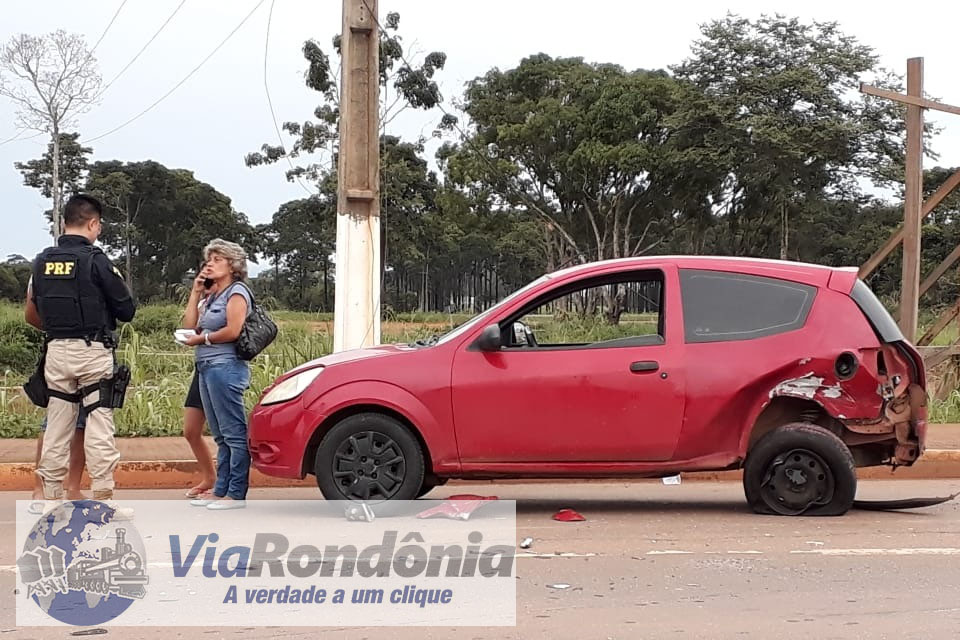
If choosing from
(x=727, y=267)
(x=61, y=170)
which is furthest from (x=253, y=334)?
(x=61, y=170)

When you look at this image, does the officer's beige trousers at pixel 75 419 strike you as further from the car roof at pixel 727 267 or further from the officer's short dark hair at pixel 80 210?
the car roof at pixel 727 267

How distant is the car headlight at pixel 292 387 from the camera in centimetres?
696

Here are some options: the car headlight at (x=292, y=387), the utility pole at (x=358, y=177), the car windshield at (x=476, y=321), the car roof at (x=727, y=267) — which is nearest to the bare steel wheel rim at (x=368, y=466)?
the car headlight at (x=292, y=387)

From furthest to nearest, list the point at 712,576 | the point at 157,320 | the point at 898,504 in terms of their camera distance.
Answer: the point at 157,320
the point at 898,504
the point at 712,576

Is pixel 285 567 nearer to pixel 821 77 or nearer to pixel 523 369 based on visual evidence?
pixel 523 369

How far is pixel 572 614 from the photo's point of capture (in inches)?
191

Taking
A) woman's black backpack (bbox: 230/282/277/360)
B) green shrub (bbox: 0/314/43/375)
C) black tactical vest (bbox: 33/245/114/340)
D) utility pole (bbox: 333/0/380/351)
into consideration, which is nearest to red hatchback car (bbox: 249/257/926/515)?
woman's black backpack (bbox: 230/282/277/360)

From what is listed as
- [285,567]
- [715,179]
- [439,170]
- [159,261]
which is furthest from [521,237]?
[285,567]

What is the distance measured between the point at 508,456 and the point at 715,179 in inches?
1175

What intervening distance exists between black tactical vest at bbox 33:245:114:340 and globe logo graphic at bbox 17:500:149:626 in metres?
1.10

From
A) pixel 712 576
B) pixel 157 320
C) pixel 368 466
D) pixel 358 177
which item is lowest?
pixel 712 576

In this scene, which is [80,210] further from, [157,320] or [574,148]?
[574,148]

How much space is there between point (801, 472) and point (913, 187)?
6.22m

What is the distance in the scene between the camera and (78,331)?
6641 millimetres
